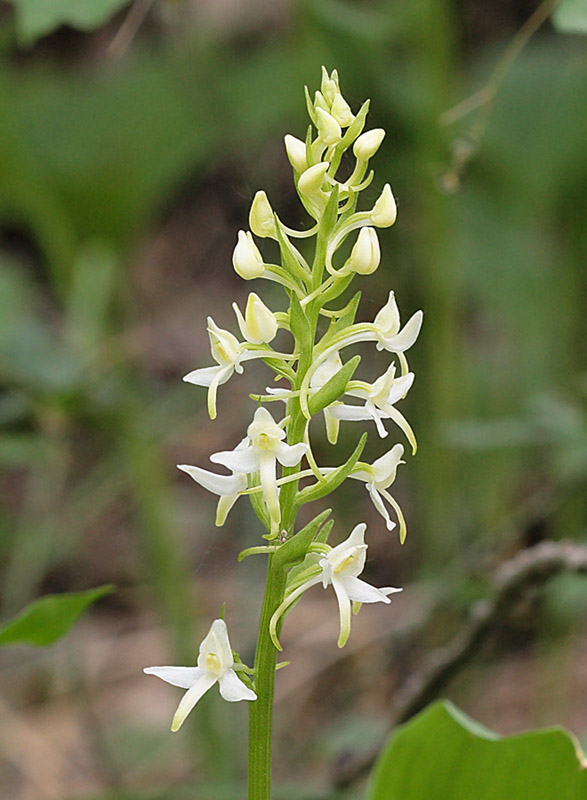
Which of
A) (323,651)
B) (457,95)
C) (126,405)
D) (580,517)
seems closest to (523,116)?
(457,95)

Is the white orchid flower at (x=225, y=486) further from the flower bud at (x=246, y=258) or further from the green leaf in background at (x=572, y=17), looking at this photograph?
the green leaf in background at (x=572, y=17)

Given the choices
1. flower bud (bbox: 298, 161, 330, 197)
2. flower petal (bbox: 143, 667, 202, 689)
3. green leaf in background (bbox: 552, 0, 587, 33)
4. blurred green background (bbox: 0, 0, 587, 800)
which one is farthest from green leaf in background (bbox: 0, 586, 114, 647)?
green leaf in background (bbox: 552, 0, 587, 33)

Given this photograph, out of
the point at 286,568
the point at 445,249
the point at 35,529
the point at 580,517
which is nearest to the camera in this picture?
the point at 286,568

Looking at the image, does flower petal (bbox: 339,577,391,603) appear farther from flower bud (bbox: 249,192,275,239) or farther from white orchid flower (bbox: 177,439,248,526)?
flower bud (bbox: 249,192,275,239)

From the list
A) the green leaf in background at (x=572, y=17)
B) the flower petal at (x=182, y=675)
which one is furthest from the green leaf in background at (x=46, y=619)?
the green leaf in background at (x=572, y=17)

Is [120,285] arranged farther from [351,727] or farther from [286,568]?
[286,568]

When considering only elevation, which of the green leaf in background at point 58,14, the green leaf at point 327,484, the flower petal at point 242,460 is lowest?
the green leaf at point 327,484

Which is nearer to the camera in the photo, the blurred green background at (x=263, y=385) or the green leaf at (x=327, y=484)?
the green leaf at (x=327, y=484)
